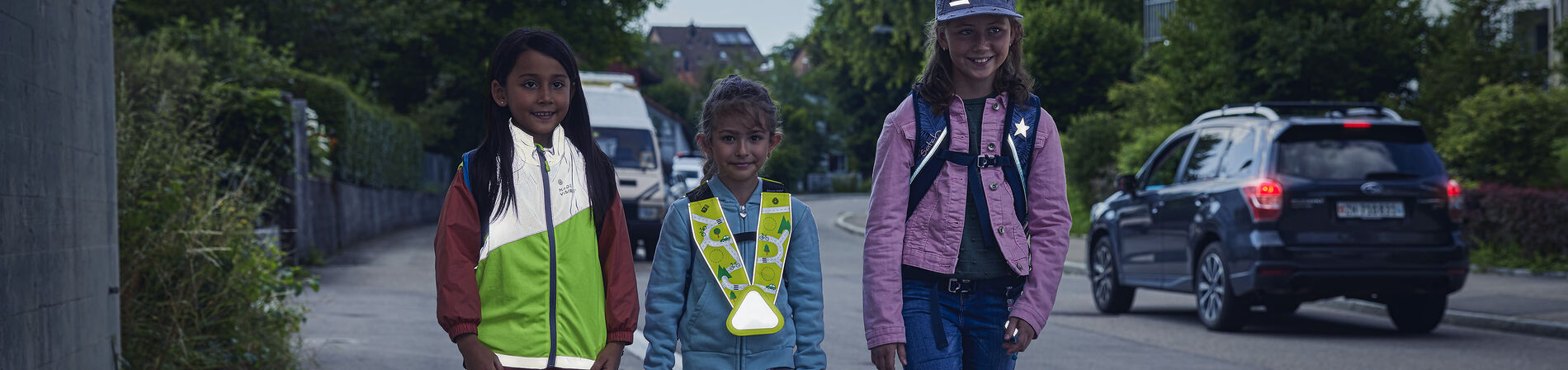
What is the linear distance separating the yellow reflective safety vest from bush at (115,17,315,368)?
10.8 ft

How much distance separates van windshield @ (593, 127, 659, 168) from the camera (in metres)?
19.4

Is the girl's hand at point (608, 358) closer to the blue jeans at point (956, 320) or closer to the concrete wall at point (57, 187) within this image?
the blue jeans at point (956, 320)

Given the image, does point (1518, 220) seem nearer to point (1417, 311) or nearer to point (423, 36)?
point (1417, 311)

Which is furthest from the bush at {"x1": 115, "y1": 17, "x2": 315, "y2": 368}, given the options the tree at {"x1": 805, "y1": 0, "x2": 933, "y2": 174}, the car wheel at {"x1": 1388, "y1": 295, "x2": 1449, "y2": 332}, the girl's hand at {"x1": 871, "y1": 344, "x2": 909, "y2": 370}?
the tree at {"x1": 805, "y1": 0, "x2": 933, "y2": 174}

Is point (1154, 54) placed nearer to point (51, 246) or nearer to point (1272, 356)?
point (1272, 356)

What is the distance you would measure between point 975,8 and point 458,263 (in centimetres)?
Answer: 142

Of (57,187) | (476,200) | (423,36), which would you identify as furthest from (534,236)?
(423,36)

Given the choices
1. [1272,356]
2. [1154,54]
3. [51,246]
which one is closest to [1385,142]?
[1272,356]

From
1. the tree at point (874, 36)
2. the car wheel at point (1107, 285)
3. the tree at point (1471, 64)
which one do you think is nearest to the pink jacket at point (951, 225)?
the car wheel at point (1107, 285)

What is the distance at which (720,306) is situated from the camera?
12.0 feet

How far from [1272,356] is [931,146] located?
225 inches

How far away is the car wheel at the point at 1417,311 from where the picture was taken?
403 inches

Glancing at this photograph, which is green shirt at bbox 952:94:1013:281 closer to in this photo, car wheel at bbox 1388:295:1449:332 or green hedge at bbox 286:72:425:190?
car wheel at bbox 1388:295:1449:332

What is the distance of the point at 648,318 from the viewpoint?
12.0ft
